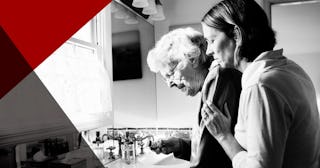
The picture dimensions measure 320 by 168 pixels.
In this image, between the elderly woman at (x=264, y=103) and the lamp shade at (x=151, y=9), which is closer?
the elderly woman at (x=264, y=103)

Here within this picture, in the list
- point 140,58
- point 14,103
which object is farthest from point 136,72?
point 14,103

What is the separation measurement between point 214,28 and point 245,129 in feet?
1.19

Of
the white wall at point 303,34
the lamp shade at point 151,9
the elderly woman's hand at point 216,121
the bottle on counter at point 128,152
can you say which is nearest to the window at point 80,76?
the bottle on counter at point 128,152

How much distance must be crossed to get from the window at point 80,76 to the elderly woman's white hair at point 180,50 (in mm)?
416

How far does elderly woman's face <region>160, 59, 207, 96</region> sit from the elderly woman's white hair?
0.9 inches

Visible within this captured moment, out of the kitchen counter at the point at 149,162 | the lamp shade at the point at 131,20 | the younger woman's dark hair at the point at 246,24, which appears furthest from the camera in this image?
the lamp shade at the point at 131,20

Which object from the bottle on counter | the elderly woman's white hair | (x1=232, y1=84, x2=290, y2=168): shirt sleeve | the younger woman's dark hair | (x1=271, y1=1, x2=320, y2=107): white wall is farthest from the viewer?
(x1=271, y1=1, x2=320, y2=107): white wall

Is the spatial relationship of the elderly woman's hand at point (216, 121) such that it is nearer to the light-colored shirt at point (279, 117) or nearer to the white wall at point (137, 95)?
the light-colored shirt at point (279, 117)

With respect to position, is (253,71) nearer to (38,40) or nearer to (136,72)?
(38,40)

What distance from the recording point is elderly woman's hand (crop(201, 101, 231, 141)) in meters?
1.07

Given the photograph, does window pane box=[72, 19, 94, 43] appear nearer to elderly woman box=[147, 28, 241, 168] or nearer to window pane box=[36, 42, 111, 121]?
window pane box=[36, 42, 111, 121]

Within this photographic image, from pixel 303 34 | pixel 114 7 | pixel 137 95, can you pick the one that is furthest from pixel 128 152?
pixel 303 34

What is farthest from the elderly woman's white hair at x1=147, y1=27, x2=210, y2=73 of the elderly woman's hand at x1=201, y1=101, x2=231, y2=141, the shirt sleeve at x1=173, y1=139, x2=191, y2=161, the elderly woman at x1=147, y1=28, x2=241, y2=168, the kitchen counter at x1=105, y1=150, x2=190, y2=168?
the kitchen counter at x1=105, y1=150, x2=190, y2=168

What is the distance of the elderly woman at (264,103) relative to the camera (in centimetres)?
85
